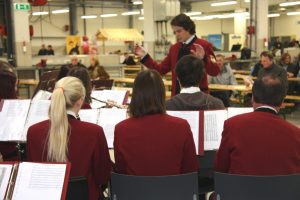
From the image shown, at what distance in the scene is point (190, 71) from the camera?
3156 mm

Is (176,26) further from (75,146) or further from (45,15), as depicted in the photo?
(45,15)

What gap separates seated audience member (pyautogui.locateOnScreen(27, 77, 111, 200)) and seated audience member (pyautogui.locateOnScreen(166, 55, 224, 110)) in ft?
2.82

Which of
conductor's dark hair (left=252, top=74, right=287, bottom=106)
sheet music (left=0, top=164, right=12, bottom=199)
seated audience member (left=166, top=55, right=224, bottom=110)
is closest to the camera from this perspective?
sheet music (left=0, top=164, right=12, bottom=199)

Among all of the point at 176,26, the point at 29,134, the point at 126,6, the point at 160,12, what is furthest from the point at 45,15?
the point at 29,134

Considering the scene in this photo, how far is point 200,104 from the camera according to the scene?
312 cm

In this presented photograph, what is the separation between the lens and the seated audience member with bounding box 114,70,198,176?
2.32m

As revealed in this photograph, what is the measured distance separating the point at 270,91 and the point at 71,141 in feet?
3.73

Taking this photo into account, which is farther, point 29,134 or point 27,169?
point 29,134

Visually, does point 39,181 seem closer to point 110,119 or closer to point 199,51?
point 110,119

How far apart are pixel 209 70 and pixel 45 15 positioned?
19.2 metres

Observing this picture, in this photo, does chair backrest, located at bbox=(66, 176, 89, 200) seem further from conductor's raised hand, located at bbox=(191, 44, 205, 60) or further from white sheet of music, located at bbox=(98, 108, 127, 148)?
conductor's raised hand, located at bbox=(191, 44, 205, 60)

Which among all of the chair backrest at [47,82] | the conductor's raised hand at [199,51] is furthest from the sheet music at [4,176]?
the chair backrest at [47,82]

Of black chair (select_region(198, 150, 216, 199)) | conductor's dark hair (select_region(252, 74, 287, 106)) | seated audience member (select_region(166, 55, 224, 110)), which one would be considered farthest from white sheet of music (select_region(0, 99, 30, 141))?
conductor's dark hair (select_region(252, 74, 287, 106))

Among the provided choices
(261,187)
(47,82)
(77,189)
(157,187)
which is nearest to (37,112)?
(77,189)
